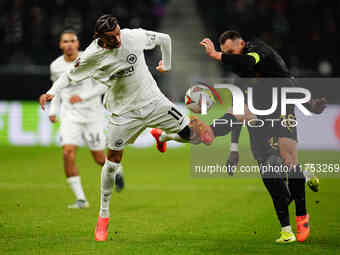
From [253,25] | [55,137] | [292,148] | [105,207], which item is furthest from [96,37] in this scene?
[253,25]

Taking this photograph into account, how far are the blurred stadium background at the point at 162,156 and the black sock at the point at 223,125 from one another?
801 millimetres

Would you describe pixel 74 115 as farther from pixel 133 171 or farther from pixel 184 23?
pixel 184 23

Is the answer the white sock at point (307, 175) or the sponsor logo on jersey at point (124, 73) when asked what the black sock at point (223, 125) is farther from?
the sponsor logo on jersey at point (124, 73)

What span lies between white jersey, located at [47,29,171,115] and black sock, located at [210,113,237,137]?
0.80 m

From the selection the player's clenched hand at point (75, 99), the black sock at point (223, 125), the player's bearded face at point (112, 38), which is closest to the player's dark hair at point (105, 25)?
the player's bearded face at point (112, 38)

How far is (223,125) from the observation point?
771 centimetres

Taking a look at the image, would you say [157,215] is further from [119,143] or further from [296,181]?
[296,181]

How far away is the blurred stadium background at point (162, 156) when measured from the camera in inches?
297

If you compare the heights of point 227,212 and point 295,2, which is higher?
point 295,2

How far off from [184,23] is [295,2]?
14.1ft

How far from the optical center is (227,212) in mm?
9484

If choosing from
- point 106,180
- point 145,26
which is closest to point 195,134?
point 106,180

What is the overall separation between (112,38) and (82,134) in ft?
12.8

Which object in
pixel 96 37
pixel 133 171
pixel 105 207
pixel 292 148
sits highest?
pixel 96 37
